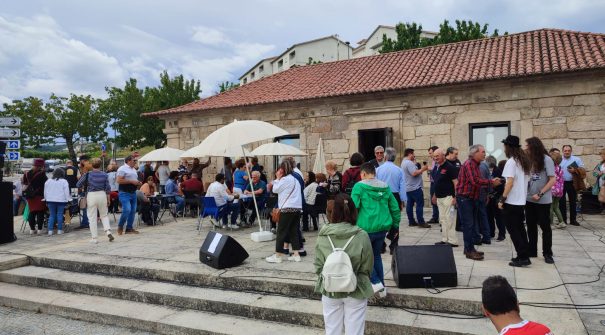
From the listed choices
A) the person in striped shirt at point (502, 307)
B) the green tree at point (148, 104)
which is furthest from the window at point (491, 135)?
the green tree at point (148, 104)

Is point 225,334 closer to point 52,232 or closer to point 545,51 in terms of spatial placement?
point 52,232

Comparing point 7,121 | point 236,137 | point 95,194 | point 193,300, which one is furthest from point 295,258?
point 7,121

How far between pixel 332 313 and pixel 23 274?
5864mm

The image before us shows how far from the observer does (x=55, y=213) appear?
9500mm

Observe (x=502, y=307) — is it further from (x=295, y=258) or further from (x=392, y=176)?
(x=392, y=176)

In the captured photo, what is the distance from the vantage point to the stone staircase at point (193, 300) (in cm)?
418

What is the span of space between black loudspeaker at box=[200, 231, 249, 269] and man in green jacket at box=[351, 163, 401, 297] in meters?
2.30

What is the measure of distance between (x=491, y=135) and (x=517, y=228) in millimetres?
6872

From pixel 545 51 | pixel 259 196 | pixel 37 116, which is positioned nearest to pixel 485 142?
pixel 545 51

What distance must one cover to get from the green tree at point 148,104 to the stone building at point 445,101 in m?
13.6

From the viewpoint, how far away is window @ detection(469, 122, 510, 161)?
37.0 feet

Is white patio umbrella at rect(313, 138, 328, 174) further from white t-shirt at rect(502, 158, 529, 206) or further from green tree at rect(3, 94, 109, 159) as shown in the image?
green tree at rect(3, 94, 109, 159)

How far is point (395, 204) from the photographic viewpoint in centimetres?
446

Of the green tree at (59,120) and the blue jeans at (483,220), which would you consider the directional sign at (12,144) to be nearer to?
the blue jeans at (483,220)
